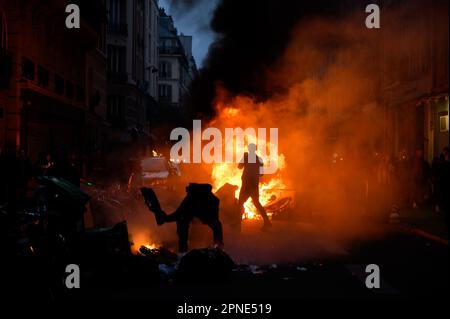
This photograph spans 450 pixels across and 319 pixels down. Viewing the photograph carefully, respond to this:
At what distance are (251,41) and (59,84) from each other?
8.59 metres

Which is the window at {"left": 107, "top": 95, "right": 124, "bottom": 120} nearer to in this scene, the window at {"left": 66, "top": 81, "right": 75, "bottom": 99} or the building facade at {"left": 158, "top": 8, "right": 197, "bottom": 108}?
the window at {"left": 66, "top": 81, "right": 75, "bottom": 99}

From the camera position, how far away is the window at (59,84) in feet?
89.0

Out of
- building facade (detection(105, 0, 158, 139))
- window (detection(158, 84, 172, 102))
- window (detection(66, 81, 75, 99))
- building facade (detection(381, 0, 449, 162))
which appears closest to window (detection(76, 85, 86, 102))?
window (detection(66, 81, 75, 99))

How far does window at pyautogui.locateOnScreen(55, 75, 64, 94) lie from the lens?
27.1m

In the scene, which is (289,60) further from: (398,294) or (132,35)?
(132,35)

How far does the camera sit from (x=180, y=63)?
8900 cm

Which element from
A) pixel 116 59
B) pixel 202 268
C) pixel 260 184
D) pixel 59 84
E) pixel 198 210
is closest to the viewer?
pixel 202 268

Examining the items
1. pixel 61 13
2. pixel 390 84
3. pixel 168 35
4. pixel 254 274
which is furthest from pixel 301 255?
pixel 168 35

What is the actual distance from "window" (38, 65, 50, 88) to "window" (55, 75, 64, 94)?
1624 mm

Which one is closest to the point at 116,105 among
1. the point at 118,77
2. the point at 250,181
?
the point at 118,77

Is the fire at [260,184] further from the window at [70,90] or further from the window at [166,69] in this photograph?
the window at [166,69]

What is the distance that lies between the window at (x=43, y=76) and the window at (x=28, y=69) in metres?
1.06

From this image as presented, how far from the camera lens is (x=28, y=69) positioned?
22531 mm

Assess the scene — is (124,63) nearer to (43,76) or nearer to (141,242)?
(43,76)
